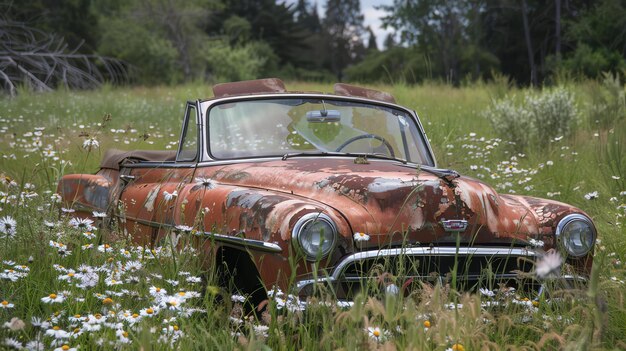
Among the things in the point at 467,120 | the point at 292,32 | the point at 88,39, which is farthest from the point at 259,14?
the point at 467,120

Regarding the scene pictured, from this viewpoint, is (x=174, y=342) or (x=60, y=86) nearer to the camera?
(x=174, y=342)

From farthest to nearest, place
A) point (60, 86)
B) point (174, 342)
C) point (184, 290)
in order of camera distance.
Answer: point (60, 86) < point (184, 290) < point (174, 342)

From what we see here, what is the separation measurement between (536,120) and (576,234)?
21.7 feet

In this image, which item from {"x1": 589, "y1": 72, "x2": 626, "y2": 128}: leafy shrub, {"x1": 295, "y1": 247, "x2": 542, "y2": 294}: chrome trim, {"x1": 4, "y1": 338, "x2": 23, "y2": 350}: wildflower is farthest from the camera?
{"x1": 589, "y1": 72, "x2": 626, "y2": 128}: leafy shrub

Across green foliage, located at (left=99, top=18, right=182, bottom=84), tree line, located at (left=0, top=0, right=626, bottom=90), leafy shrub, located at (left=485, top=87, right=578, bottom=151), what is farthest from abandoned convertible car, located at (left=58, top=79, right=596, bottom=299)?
green foliage, located at (left=99, top=18, right=182, bottom=84)

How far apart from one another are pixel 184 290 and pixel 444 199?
1361 millimetres

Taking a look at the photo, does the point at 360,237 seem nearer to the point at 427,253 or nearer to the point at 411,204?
the point at 427,253

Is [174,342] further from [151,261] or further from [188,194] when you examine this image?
[188,194]

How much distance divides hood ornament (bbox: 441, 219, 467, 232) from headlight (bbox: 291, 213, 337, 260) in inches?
25.9

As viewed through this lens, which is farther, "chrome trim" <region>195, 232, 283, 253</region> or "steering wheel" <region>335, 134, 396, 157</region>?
"steering wheel" <region>335, 134, 396, 157</region>

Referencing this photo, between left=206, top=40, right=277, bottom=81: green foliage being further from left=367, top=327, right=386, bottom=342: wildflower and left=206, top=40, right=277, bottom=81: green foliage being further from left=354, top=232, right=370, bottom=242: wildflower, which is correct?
left=367, top=327, right=386, bottom=342: wildflower

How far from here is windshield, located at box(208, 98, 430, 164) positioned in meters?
4.60

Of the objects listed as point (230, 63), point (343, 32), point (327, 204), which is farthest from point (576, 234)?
point (343, 32)

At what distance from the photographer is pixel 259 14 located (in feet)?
180
